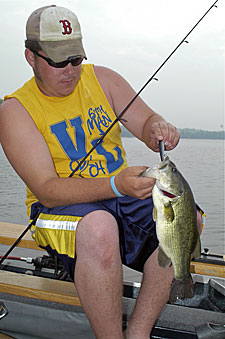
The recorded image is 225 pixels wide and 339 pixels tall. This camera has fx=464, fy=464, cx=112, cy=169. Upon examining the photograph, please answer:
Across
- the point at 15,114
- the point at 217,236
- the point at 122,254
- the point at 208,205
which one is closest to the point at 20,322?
the point at 122,254

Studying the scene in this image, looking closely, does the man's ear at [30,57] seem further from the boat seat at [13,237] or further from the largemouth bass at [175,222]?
the boat seat at [13,237]

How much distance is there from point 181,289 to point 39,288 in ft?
2.93

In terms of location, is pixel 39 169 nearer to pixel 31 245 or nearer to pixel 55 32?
pixel 55 32

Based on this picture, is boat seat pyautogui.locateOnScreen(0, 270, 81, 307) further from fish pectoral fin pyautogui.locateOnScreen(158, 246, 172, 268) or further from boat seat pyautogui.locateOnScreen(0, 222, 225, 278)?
fish pectoral fin pyautogui.locateOnScreen(158, 246, 172, 268)

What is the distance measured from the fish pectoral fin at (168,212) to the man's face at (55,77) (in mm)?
942

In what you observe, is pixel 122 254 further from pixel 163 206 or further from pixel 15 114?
pixel 15 114

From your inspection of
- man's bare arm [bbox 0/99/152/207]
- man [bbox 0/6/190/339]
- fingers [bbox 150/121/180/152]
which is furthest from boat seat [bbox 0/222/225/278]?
fingers [bbox 150/121/180/152]

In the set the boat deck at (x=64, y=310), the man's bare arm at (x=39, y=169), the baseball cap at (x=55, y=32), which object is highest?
the baseball cap at (x=55, y=32)

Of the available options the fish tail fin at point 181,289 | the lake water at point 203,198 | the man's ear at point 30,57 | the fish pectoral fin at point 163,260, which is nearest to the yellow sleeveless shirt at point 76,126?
the man's ear at point 30,57

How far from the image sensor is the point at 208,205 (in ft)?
27.8

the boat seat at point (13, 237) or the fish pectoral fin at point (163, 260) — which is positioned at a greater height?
the fish pectoral fin at point (163, 260)

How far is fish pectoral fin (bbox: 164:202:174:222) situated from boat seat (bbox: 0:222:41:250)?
4.09 ft

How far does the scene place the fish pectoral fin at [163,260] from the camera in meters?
2.10

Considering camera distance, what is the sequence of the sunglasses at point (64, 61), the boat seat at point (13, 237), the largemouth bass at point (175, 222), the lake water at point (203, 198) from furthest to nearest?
the lake water at point (203, 198)
the boat seat at point (13, 237)
the sunglasses at point (64, 61)
the largemouth bass at point (175, 222)
